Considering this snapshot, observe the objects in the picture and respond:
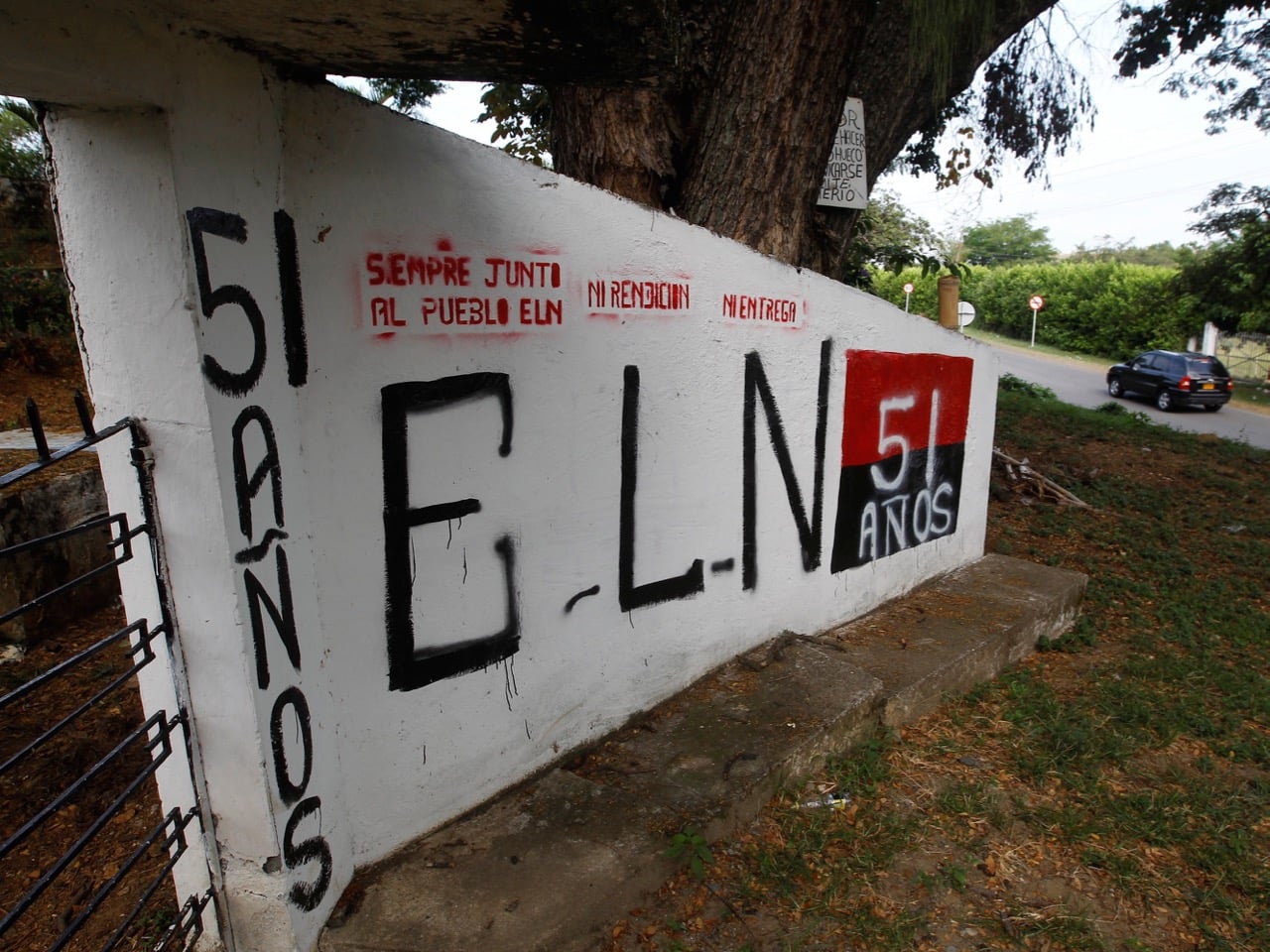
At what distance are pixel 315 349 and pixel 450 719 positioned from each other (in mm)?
1115

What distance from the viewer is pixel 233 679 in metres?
1.90

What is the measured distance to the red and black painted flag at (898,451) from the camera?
3.98 metres

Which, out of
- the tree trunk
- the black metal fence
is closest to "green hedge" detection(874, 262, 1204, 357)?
the tree trunk

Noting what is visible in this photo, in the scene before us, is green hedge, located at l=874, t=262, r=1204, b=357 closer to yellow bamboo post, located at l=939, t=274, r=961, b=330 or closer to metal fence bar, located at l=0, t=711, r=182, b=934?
yellow bamboo post, located at l=939, t=274, r=961, b=330

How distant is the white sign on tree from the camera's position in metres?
4.91

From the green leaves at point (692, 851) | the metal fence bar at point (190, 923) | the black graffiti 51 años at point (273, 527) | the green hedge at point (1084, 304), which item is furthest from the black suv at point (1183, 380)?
the metal fence bar at point (190, 923)

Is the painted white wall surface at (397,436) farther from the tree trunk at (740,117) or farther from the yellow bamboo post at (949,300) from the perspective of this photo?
the yellow bamboo post at (949,300)

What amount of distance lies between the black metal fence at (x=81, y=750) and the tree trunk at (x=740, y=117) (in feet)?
9.59

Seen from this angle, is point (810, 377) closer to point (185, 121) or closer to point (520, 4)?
point (520, 4)

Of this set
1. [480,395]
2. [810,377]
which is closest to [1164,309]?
[810,377]

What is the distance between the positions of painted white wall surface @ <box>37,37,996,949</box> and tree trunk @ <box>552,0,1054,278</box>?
1211 millimetres

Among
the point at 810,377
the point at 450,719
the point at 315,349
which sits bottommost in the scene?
the point at 450,719

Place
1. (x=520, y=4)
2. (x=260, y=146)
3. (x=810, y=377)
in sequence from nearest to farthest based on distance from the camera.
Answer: (x=520, y=4) < (x=260, y=146) < (x=810, y=377)

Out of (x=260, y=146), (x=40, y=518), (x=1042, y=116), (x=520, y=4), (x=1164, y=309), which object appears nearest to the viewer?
(x=520, y=4)
